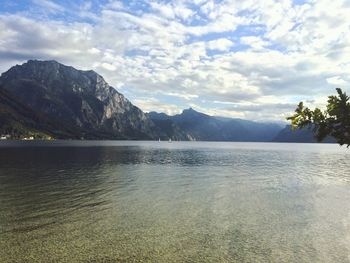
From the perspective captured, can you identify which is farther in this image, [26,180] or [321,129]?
[26,180]

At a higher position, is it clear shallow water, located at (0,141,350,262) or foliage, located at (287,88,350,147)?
foliage, located at (287,88,350,147)

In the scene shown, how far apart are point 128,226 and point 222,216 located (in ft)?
42.0

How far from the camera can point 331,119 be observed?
14758 mm

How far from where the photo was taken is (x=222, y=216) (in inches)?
1764

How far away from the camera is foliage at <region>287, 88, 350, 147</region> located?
14320 mm

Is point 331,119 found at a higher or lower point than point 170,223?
higher

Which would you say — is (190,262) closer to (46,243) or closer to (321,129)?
(46,243)

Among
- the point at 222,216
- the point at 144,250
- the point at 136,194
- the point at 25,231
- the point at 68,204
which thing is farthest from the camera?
the point at 136,194

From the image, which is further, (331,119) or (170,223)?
(170,223)

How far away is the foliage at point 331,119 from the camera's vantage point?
14.3 m

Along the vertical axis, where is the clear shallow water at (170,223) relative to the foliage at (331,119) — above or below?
below

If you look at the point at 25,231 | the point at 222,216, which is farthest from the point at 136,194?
the point at 25,231

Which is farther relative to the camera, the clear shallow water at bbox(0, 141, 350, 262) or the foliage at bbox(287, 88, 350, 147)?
the clear shallow water at bbox(0, 141, 350, 262)

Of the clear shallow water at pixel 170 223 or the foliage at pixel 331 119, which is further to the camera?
the clear shallow water at pixel 170 223
